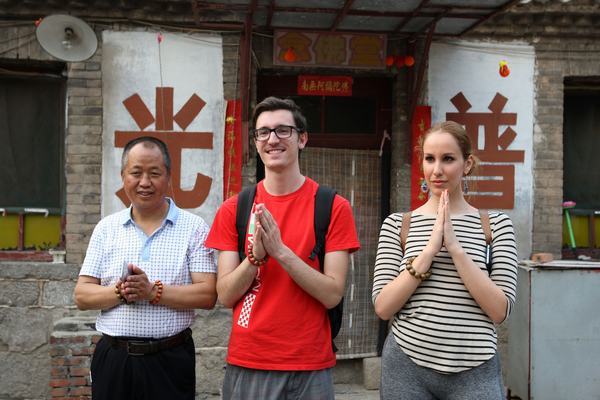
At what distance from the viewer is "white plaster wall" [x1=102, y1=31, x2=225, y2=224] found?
18.6ft

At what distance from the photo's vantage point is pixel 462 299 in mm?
2383

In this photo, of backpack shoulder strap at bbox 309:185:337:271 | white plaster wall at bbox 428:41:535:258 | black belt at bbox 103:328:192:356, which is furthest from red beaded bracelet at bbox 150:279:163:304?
white plaster wall at bbox 428:41:535:258

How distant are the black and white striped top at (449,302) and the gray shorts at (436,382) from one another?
33 mm

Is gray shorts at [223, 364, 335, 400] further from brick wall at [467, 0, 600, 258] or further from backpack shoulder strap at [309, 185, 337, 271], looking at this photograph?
→ brick wall at [467, 0, 600, 258]

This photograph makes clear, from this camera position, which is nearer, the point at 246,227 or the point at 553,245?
the point at 246,227

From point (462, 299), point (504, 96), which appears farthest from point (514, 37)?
point (462, 299)

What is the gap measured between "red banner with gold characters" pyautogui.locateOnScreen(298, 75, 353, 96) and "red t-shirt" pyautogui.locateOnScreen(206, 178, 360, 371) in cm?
350

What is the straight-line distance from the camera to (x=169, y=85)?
5699 mm

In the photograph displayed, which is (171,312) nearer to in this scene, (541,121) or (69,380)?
(69,380)

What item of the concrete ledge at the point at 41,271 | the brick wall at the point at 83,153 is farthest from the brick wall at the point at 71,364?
the brick wall at the point at 83,153

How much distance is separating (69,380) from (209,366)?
1181 millimetres

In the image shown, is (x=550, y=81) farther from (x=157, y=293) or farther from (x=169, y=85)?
(x=157, y=293)

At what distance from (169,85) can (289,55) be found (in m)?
1.11

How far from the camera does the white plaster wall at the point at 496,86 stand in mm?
5902
